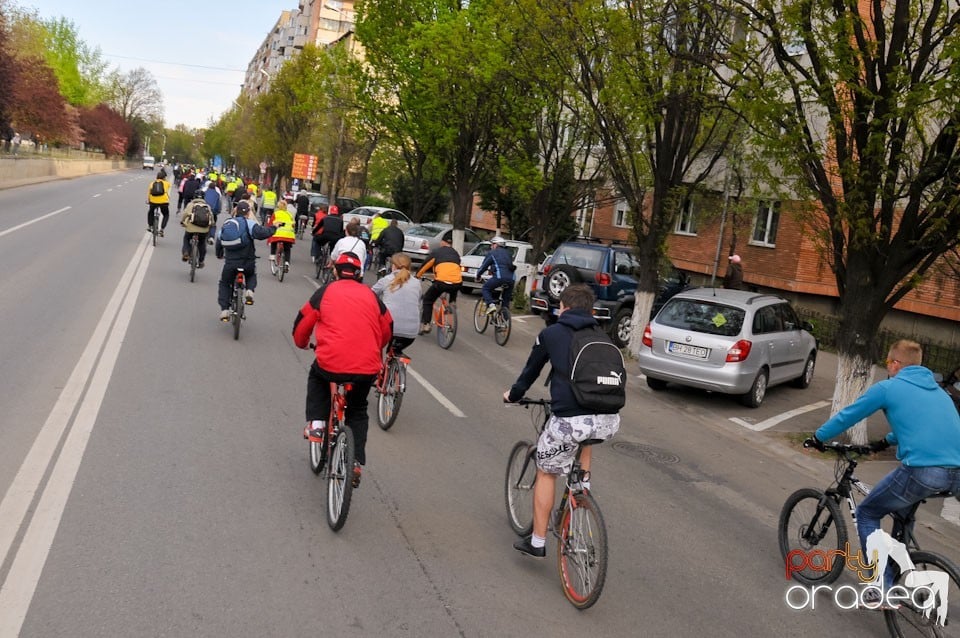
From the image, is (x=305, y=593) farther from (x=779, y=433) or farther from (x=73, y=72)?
(x=73, y=72)

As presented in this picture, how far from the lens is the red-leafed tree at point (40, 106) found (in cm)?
5653

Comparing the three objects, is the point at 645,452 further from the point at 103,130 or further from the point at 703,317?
the point at 103,130

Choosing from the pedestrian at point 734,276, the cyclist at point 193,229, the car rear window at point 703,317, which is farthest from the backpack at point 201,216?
the pedestrian at point 734,276

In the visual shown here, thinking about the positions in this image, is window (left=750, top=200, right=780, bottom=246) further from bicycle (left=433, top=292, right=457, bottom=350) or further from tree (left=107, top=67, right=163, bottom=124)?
tree (left=107, top=67, right=163, bottom=124)

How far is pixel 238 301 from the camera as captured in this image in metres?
12.3

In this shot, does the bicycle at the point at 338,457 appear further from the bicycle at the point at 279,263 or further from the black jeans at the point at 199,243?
the bicycle at the point at 279,263

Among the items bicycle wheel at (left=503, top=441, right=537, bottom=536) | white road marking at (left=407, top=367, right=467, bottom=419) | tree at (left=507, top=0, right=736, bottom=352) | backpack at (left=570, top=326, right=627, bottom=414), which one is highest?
tree at (left=507, top=0, right=736, bottom=352)

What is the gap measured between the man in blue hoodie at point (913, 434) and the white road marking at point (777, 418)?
664cm

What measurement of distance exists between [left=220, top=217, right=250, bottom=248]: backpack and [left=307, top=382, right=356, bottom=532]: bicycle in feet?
22.5

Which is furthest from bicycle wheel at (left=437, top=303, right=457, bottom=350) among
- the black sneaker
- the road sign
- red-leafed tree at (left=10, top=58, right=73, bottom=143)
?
red-leafed tree at (left=10, top=58, right=73, bottom=143)

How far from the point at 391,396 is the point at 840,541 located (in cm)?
449

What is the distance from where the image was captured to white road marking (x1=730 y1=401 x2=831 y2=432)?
12.1 meters

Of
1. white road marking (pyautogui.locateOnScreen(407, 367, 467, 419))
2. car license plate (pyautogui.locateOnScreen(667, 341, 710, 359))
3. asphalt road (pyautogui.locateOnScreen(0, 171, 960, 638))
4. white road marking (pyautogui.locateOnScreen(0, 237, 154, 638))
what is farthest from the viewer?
car license plate (pyautogui.locateOnScreen(667, 341, 710, 359))

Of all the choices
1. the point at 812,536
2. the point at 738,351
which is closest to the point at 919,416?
the point at 812,536
